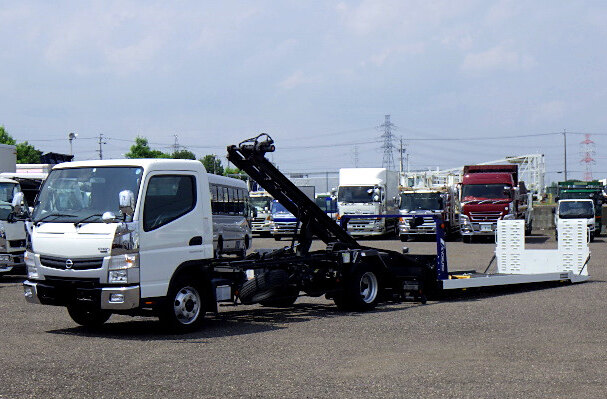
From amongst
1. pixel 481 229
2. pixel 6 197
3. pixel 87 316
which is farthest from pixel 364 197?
pixel 87 316

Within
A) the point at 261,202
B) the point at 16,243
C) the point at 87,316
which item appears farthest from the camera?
the point at 261,202

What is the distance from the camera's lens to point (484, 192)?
36875 millimetres

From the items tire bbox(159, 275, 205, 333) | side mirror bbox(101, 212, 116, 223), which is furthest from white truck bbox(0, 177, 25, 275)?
side mirror bbox(101, 212, 116, 223)

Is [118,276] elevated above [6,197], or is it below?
below

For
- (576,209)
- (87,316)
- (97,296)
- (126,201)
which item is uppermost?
(126,201)

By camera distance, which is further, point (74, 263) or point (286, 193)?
point (286, 193)

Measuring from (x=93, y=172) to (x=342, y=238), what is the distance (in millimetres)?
5141

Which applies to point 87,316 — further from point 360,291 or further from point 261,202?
point 261,202

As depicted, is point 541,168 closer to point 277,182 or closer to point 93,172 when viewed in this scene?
point 277,182

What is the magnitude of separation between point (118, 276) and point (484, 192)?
28386 millimetres

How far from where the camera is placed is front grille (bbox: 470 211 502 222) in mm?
36500

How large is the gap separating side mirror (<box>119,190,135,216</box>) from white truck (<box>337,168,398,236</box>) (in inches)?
1115

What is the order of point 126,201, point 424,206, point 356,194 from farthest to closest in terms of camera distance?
point 356,194 → point 424,206 → point 126,201

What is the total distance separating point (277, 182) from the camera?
13.8 meters
